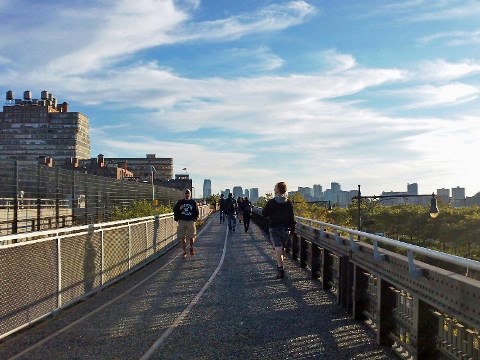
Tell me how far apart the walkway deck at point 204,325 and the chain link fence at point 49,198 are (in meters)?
5.49

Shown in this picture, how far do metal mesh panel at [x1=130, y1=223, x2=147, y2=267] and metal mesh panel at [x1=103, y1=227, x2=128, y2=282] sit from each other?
2.41 ft

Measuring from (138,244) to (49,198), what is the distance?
5.41 meters

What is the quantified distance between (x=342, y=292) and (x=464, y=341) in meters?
4.42

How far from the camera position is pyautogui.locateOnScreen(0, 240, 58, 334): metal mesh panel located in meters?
7.48

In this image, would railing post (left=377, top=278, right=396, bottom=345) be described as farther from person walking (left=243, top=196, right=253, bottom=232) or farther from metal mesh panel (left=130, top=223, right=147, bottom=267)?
person walking (left=243, top=196, right=253, bottom=232)

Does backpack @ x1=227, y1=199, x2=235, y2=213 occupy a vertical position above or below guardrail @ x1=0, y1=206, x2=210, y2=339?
above

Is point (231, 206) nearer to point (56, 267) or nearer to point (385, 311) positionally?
point (56, 267)

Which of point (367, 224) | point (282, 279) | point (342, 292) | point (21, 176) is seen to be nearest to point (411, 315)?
point (342, 292)

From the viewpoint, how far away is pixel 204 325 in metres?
8.09

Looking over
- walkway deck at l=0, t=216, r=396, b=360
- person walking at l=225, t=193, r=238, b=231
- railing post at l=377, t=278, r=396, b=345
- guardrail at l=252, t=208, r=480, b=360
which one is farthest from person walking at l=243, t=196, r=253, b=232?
railing post at l=377, t=278, r=396, b=345

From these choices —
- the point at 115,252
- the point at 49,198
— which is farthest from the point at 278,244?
the point at 49,198

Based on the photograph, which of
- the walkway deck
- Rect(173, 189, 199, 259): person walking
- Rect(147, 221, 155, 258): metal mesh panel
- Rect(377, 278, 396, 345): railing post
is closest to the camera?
the walkway deck

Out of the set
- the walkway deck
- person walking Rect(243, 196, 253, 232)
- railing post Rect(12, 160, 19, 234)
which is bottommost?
the walkway deck

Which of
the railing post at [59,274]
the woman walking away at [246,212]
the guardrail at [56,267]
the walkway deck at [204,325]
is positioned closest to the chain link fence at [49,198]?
the guardrail at [56,267]
